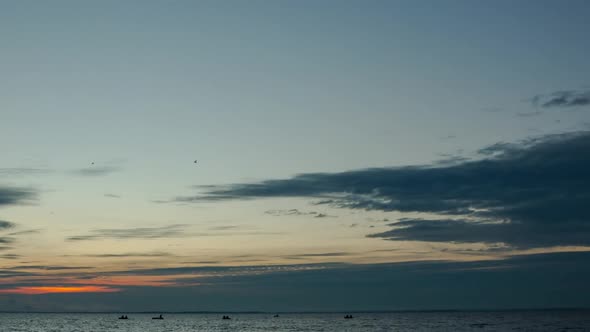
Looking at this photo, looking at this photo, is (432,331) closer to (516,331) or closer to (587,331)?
(516,331)

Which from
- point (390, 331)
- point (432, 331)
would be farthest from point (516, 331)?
point (390, 331)

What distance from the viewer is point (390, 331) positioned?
655 feet

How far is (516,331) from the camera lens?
625ft

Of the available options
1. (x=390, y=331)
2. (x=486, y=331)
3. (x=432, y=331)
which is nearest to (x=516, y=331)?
(x=486, y=331)

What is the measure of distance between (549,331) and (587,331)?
10120mm

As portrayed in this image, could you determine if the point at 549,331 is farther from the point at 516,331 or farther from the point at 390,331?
the point at 390,331

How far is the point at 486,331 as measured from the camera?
627 feet

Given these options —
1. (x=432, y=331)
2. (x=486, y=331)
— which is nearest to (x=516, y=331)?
(x=486, y=331)

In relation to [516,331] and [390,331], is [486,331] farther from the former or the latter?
[390,331]

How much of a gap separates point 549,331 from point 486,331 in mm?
17666

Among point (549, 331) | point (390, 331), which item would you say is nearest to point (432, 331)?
point (390, 331)

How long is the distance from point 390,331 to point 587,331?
56.7 m

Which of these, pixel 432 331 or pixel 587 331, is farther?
pixel 432 331

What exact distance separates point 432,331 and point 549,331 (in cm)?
3379
